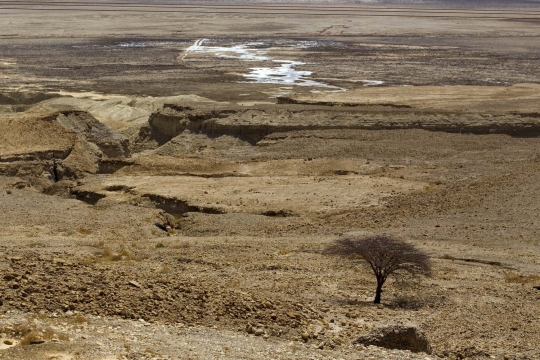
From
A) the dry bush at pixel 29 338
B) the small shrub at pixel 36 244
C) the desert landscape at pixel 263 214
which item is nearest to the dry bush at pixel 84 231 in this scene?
the desert landscape at pixel 263 214

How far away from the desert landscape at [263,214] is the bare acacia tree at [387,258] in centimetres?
40

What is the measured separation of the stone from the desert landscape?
4 centimetres

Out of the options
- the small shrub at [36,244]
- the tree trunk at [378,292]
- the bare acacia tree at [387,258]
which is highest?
the bare acacia tree at [387,258]

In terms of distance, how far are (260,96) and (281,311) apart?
1433 inches

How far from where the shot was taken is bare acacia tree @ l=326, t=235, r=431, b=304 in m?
16.4

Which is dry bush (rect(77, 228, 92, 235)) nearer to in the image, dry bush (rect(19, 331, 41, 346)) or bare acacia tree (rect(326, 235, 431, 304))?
bare acacia tree (rect(326, 235, 431, 304))

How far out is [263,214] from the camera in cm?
2397

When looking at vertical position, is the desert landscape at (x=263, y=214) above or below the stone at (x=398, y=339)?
below

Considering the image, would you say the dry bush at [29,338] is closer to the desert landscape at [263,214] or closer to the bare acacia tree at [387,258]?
the desert landscape at [263,214]

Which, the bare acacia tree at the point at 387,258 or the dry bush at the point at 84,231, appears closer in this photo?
the bare acacia tree at the point at 387,258

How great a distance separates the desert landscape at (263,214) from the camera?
13055 mm

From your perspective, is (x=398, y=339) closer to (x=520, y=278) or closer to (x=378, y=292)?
(x=378, y=292)

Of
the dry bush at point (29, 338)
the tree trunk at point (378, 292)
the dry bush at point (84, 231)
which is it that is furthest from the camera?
the dry bush at point (84, 231)

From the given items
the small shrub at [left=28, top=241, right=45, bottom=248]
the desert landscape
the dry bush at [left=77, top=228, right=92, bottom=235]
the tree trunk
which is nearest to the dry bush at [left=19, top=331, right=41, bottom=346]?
the desert landscape
